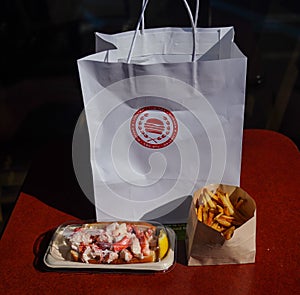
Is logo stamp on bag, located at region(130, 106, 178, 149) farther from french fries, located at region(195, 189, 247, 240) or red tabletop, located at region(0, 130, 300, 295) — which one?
red tabletop, located at region(0, 130, 300, 295)

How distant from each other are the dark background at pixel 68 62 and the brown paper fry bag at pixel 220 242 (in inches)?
45.3

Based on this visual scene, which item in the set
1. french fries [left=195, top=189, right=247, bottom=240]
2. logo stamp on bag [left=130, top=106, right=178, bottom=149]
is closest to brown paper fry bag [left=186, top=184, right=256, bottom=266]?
french fries [left=195, top=189, right=247, bottom=240]

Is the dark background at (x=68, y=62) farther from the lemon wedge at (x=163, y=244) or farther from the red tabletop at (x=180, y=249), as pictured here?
the lemon wedge at (x=163, y=244)

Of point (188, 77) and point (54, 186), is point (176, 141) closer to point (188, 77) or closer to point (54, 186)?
point (188, 77)

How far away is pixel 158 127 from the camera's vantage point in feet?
3.27

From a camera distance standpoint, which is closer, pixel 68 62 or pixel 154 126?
pixel 154 126

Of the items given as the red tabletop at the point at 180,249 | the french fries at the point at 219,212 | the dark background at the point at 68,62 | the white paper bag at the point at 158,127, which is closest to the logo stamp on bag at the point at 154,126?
the white paper bag at the point at 158,127

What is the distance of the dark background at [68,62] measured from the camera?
205 centimetres

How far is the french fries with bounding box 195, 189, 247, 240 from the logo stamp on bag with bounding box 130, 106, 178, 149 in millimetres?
131

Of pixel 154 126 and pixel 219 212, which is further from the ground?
pixel 154 126

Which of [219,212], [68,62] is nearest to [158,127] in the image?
[219,212]

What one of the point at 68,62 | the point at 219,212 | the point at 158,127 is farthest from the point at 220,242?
the point at 68,62

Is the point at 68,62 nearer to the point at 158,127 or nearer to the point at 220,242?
the point at 158,127

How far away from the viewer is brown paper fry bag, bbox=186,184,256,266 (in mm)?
907
